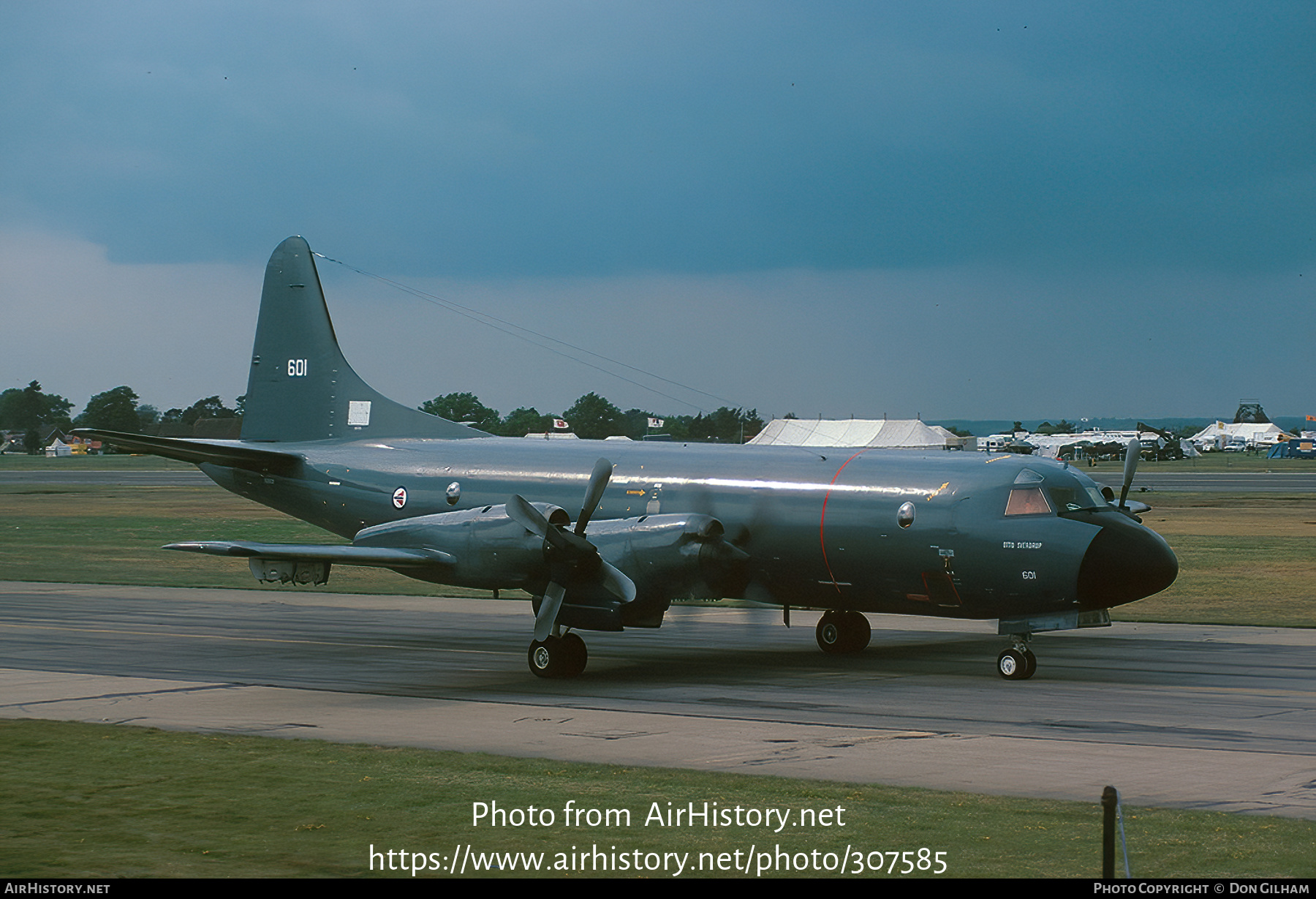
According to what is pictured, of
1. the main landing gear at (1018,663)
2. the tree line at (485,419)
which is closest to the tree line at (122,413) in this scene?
the tree line at (485,419)

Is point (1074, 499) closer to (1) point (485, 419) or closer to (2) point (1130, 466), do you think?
(2) point (1130, 466)

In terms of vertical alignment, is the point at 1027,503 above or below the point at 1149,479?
below

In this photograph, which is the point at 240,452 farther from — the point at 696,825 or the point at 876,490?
the point at 696,825

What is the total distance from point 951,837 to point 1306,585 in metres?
30.5

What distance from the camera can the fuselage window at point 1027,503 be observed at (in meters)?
22.2

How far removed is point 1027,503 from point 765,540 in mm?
4625

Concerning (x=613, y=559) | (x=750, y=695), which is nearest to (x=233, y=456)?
(x=613, y=559)

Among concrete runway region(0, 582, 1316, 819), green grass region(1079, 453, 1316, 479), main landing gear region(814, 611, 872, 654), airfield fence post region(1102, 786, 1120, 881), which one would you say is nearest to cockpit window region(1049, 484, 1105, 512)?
concrete runway region(0, 582, 1316, 819)

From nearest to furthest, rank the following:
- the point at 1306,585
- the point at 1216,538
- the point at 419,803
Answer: the point at 419,803, the point at 1306,585, the point at 1216,538

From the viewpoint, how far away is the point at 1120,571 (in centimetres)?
2130

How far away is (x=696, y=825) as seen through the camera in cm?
1223

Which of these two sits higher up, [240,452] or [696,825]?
[240,452]

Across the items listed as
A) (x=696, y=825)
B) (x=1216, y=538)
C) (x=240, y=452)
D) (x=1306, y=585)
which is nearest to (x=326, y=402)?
(x=240, y=452)

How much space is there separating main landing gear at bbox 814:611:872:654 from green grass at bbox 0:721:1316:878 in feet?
39.7
